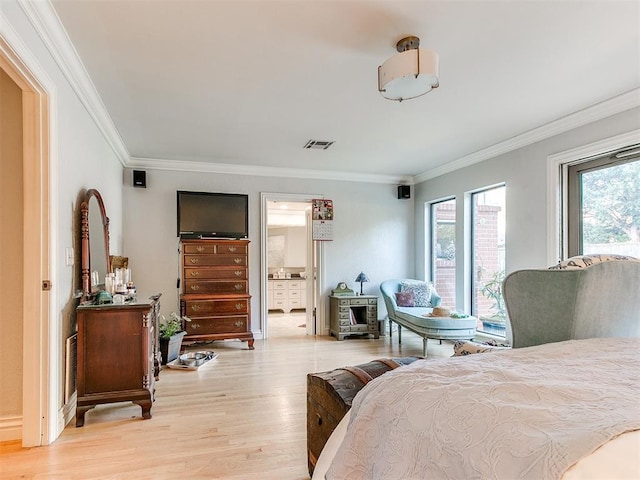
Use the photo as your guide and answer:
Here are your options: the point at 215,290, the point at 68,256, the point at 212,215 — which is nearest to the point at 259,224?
the point at 212,215

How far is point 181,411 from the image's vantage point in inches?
111

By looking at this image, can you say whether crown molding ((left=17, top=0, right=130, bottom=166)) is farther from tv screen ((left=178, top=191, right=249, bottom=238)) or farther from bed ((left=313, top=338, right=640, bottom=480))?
bed ((left=313, top=338, right=640, bottom=480))

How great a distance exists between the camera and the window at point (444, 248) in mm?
5469

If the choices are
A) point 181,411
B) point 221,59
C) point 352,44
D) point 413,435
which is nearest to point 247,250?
point 181,411

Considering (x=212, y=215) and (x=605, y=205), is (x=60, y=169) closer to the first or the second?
(x=212, y=215)

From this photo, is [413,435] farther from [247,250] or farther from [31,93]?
[247,250]

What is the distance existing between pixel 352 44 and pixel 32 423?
9.80 ft

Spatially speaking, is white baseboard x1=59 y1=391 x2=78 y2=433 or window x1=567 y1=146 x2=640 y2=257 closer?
white baseboard x1=59 y1=391 x2=78 y2=433

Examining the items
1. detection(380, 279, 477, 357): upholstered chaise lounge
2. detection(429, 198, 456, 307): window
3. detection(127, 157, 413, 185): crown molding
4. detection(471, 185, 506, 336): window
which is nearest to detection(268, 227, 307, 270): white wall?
detection(127, 157, 413, 185): crown molding

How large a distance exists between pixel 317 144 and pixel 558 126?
96.6 inches

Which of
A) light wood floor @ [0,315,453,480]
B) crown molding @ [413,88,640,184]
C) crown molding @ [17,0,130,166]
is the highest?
crown molding @ [17,0,130,166]

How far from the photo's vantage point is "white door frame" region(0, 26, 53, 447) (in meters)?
2.21

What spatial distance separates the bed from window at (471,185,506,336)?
137 inches

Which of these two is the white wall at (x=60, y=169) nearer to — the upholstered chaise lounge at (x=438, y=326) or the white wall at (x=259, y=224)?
the white wall at (x=259, y=224)
